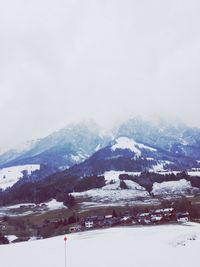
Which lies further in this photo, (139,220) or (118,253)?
(139,220)

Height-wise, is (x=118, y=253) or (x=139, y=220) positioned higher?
(x=139, y=220)

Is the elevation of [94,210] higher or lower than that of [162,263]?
higher

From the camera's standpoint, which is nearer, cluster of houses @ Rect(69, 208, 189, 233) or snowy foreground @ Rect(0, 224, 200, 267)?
snowy foreground @ Rect(0, 224, 200, 267)

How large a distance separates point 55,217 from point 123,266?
16779 cm

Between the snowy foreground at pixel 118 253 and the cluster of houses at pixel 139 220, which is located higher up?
the cluster of houses at pixel 139 220

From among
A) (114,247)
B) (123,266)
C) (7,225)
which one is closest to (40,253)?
(114,247)

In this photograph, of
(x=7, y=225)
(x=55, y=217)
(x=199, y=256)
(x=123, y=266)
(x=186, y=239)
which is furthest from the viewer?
(x=55, y=217)

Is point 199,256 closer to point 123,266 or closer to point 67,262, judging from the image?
point 123,266

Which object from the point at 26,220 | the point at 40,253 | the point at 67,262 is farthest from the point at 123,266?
the point at 26,220

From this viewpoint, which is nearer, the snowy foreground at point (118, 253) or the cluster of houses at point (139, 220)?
the snowy foreground at point (118, 253)

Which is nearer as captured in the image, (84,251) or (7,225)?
(84,251)

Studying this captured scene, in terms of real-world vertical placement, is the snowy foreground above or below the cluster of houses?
below

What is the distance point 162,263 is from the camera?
71.1 feet

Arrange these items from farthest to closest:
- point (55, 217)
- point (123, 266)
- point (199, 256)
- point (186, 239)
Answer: point (55, 217) → point (186, 239) → point (199, 256) → point (123, 266)
